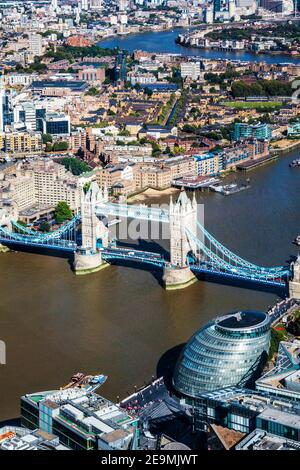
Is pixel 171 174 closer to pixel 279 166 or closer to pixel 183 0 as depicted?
pixel 279 166

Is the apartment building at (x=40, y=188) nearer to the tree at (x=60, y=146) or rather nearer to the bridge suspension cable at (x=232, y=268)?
the bridge suspension cable at (x=232, y=268)

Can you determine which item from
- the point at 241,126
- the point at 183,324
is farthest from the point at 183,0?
the point at 183,324

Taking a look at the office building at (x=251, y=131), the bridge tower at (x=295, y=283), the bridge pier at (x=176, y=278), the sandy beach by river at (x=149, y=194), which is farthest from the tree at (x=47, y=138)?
the bridge tower at (x=295, y=283)

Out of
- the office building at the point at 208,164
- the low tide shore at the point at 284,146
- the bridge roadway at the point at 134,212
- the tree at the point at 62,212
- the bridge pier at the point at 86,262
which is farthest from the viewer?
the low tide shore at the point at 284,146

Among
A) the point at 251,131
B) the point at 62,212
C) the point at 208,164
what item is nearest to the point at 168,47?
the point at 251,131

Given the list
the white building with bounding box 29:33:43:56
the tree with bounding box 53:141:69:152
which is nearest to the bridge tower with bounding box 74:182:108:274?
the tree with bounding box 53:141:69:152
